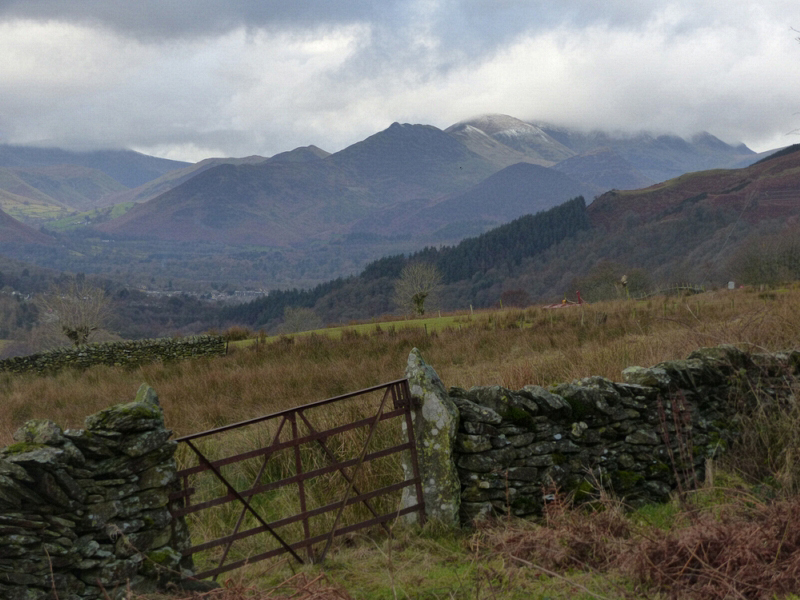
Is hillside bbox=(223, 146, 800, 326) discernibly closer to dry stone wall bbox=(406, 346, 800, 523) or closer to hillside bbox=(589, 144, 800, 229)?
hillside bbox=(589, 144, 800, 229)

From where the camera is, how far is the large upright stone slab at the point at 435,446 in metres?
6.04

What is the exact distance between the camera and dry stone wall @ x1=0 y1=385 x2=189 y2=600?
4109 millimetres

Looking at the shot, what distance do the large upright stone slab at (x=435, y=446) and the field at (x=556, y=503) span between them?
237 millimetres

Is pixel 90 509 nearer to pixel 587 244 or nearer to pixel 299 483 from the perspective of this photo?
pixel 299 483

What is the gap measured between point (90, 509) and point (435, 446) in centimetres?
289

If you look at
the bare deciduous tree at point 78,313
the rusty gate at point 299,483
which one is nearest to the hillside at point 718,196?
the bare deciduous tree at point 78,313

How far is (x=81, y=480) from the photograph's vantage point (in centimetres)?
447

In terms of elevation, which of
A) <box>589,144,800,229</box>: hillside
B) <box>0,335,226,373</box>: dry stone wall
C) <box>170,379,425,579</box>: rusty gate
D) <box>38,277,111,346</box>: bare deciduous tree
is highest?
<box>589,144,800,229</box>: hillside

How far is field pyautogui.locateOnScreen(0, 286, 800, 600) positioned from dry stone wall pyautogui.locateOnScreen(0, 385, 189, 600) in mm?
496

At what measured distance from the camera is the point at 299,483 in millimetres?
5586

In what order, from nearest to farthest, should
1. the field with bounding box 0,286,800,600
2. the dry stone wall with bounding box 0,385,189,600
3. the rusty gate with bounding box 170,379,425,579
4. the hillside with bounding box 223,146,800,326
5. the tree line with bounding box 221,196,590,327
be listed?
the dry stone wall with bounding box 0,385,189,600 < the field with bounding box 0,286,800,600 < the rusty gate with bounding box 170,379,425,579 < the hillside with bounding box 223,146,800,326 < the tree line with bounding box 221,196,590,327

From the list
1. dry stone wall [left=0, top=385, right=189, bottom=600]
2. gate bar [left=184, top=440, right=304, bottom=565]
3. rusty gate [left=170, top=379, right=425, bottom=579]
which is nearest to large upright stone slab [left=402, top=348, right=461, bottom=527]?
rusty gate [left=170, top=379, right=425, bottom=579]

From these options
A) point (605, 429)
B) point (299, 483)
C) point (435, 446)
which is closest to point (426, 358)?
point (605, 429)

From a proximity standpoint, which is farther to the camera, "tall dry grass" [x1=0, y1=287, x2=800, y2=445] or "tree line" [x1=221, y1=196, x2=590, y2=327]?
"tree line" [x1=221, y1=196, x2=590, y2=327]
